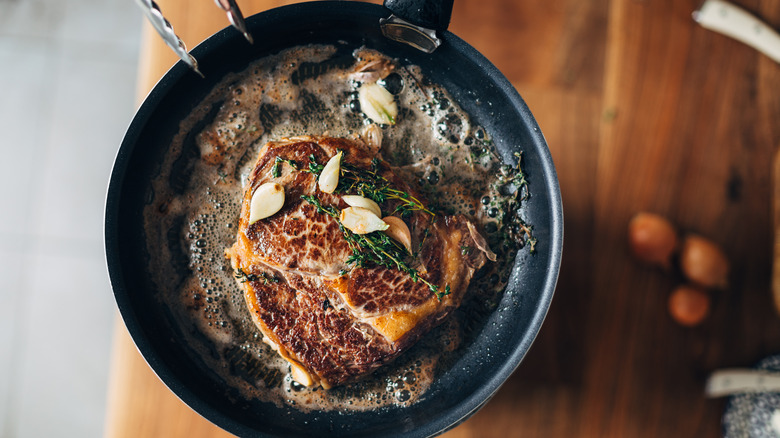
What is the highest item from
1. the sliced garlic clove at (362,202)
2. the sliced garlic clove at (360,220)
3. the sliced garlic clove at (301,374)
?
the sliced garlic clove at (362,202)

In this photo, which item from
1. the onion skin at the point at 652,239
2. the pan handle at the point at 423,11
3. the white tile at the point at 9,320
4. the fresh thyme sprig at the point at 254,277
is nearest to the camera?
the pan handle at the point at 423,11

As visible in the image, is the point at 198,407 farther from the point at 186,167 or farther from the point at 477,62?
the point at 477,62

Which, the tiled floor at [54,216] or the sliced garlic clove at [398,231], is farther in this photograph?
the tiled floor at [54,216]

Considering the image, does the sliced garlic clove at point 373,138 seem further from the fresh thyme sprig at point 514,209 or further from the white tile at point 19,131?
the white tile at point 19,131

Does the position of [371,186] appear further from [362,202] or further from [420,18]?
[420,18]

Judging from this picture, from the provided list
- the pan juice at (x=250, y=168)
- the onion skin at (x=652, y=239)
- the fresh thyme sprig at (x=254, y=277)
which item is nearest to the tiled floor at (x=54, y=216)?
the pan juice at (x=250, y=168)

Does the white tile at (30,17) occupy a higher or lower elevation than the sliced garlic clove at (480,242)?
higher
